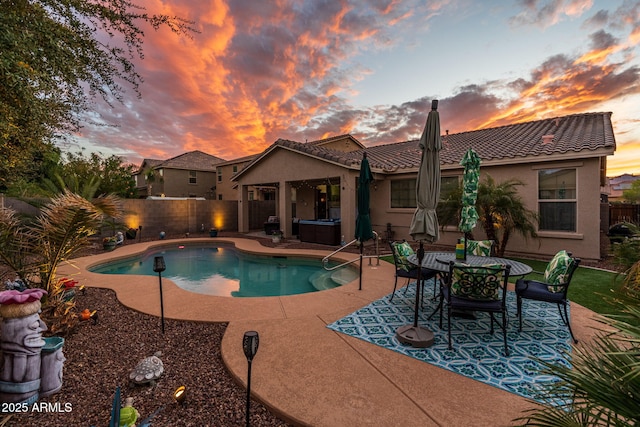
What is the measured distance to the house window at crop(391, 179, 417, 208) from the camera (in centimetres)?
1333

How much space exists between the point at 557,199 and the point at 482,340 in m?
8.67

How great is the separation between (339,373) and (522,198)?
34.9 feet

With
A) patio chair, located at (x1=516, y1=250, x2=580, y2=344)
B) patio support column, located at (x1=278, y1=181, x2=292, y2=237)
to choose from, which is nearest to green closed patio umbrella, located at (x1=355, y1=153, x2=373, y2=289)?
patio chair, located at (x1=516, y1=250, x2=580, y2=344)

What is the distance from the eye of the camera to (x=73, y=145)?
21.6 ft

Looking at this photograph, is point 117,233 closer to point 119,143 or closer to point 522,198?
point 119,143

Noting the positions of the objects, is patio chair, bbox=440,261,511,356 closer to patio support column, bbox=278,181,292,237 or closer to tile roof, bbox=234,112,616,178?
tile roof, bbox=234,112,616,178

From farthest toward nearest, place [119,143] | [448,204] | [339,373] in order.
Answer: [119,143] → [448,204] → [339,373]

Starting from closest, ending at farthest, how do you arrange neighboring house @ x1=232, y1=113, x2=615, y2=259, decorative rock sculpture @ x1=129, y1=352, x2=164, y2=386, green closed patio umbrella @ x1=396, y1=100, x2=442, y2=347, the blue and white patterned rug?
decorative rock sculpture @ x1=129, y1=352, x2=164, y2=386 → the blue and white patterned rug → green closed patio umbrella @ x1=396, y1=100, x2=442, y2=347 → neighboring house @ x1=232, y1=113, x2=615, y2=259

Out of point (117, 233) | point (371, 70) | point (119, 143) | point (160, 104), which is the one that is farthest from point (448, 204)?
point (119, 143)

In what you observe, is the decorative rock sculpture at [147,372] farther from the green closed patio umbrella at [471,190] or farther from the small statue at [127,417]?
the green closed patio umbrella at [471,190]

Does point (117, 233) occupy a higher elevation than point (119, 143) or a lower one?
lower

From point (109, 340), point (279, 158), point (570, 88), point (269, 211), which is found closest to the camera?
point (109, 340)

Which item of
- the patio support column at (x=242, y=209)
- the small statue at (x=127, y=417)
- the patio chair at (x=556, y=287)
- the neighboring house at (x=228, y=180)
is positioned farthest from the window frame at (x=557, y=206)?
the neighboring house at (x=228, y=180)

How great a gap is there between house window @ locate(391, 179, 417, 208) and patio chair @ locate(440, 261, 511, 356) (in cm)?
943
